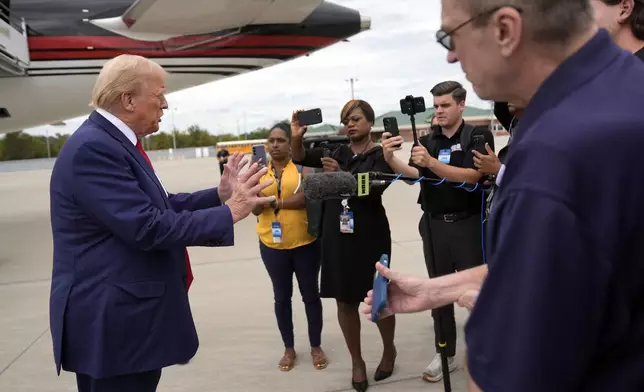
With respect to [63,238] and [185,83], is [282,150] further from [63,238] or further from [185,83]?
[185,83]

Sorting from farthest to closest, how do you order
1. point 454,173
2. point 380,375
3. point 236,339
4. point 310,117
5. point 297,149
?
1. point 236,339
2. point 297,149
3. point 310,117
4. point 380,375
5. point 454,173

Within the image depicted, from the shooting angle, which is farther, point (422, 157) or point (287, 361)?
point (287, 361)

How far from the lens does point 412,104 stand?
2.83 m

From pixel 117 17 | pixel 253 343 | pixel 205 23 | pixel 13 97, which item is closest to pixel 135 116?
pixel 253 343

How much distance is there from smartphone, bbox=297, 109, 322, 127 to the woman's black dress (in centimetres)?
41

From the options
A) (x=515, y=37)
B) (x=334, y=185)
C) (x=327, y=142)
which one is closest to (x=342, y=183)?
(x=334, y=185)

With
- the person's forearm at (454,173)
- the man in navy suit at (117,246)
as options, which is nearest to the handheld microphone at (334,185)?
the person's forearm at (454,173)

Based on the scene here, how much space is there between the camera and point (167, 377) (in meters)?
3.47

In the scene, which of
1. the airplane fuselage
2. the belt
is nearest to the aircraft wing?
the airplane fuselage

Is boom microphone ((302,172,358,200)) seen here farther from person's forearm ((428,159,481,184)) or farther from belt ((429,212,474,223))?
belt ((429,212,474,223))

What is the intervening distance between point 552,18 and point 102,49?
9.09 m

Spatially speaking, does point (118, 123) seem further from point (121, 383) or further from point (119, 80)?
point (121, 383)

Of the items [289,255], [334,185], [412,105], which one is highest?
[412,105]

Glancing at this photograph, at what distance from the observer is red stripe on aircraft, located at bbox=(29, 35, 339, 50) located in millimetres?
8297
